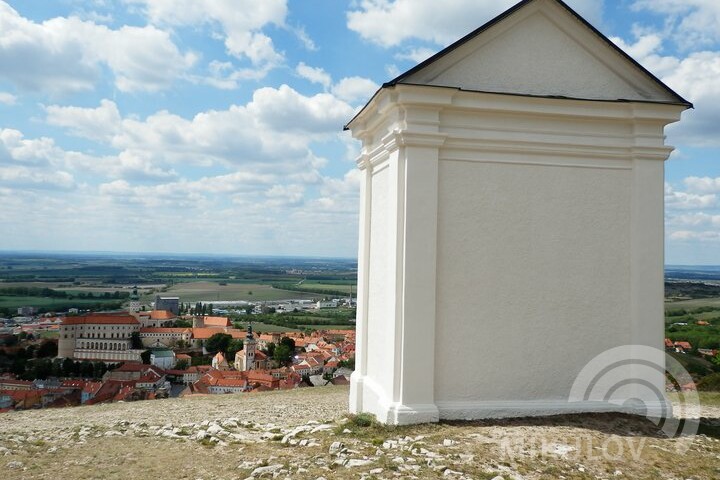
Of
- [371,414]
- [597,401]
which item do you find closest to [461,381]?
[371,414]

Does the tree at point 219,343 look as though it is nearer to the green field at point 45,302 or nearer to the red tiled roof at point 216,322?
the red tiled roof at point 216,322

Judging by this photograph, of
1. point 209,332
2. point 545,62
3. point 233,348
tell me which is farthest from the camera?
point 209,332

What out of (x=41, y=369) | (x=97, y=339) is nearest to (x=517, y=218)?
(x=41, y=369)

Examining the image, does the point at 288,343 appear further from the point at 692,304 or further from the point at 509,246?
the point at 509,246

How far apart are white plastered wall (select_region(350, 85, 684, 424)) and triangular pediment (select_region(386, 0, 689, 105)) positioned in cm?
39

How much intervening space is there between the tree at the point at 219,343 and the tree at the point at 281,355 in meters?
8.61

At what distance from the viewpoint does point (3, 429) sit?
848 cm

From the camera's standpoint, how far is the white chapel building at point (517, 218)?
712 centimetres

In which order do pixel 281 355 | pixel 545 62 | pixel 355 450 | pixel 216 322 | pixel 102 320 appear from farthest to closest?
pixel 216 322 → pixel 102 320 → pixel 281 355 → pixel 545 62 → pixel 355 450

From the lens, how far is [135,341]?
156 feet

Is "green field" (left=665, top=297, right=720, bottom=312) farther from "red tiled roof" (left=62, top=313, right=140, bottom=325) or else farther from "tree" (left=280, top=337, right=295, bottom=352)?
"red tiled roof" (left=62, top=313, right=140, bottom=325)

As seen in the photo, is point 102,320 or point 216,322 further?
point 216,322

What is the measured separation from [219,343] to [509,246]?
122ft

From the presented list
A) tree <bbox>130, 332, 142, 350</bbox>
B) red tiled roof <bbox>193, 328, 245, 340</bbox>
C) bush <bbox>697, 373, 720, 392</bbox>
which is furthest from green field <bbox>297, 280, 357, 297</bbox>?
bush <bbox>697, 373, 720, 392</bbox>
